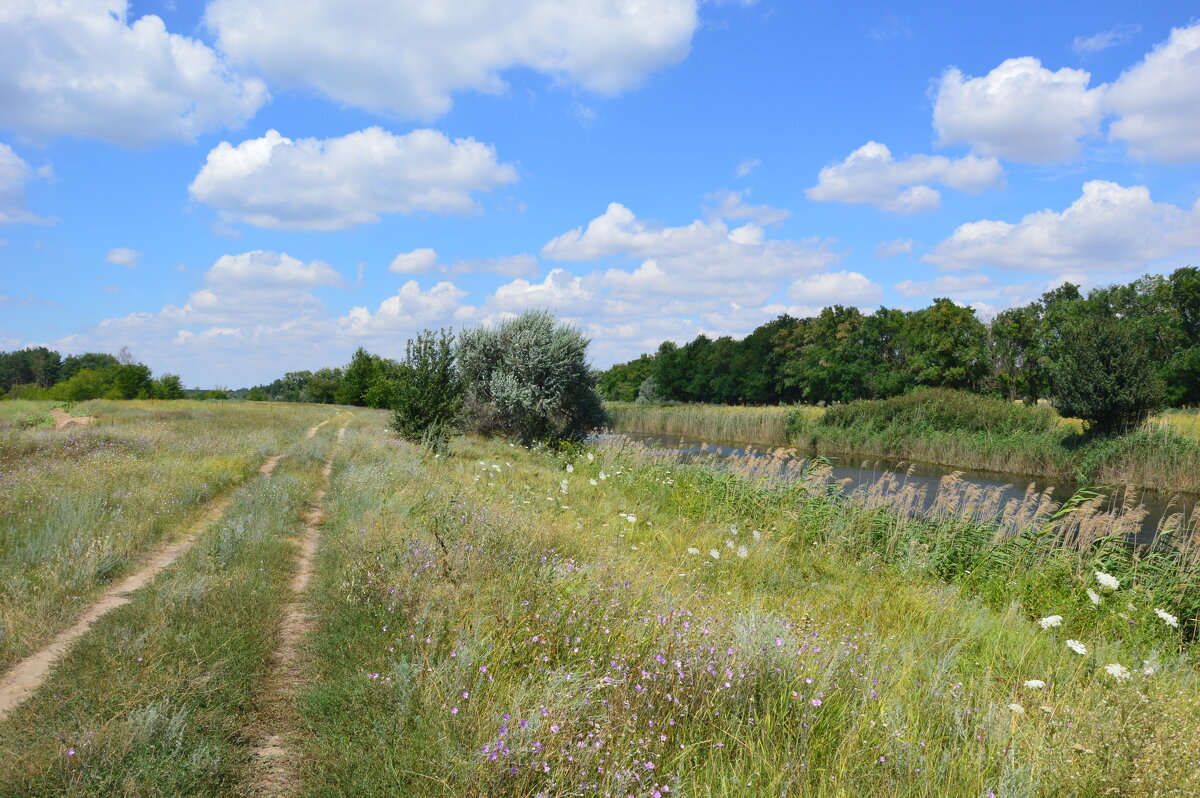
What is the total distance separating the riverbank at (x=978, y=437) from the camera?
23.5m

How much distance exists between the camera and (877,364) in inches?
2269

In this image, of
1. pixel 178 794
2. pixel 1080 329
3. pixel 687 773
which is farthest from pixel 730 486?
pixel 1080 329

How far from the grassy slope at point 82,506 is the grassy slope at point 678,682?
2180 mm

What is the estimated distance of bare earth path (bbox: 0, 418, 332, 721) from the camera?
4.26m

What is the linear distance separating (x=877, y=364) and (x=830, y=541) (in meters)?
51.9

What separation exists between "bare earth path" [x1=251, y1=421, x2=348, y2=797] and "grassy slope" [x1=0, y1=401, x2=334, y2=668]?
178 cm

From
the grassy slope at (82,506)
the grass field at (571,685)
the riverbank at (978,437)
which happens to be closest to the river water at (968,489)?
the riverbank at (978,437)

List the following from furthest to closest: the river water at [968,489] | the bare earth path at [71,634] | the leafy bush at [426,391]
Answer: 1. the leafy bush at [426,391]
2. the river water at [968,489]
3. the bare earth path at [71,634]

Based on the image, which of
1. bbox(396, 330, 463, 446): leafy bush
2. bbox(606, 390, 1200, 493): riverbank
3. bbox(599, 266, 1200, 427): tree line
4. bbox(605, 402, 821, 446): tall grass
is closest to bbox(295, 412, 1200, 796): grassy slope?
bbox(396, 330, 463, 446): leafy bush

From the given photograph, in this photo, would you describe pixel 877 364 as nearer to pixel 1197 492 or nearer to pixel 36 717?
pixel 1197 492

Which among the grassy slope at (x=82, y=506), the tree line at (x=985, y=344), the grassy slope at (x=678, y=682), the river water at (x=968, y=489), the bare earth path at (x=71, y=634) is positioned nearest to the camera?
the grassy slope at (x=678, y=682)

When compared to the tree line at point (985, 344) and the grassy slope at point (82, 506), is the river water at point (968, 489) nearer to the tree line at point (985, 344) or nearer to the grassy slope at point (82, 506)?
the grassy slope at point (82, 506)

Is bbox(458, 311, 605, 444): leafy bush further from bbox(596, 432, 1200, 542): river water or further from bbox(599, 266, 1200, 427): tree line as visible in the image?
bbox(599, 266, 1200, 427): tree line

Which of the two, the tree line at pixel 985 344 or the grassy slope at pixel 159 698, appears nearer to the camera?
the grassy slope at pixel 159 698
